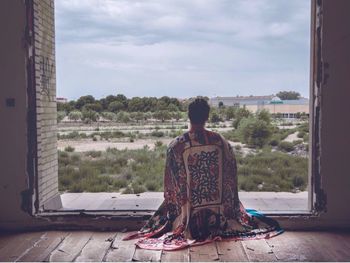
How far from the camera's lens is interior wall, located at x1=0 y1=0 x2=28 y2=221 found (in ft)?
13.3

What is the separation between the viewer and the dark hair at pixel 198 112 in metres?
4.12

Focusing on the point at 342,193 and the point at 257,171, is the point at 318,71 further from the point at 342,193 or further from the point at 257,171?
the point at 257,171

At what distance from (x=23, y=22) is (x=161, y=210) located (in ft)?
7.76

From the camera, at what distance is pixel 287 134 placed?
52.2ft

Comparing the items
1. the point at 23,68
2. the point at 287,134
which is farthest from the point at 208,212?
the point at 287,134

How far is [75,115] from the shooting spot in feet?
49.8

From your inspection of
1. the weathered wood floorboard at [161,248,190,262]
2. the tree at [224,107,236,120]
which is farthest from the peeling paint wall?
the tree at [224,107,236,120]

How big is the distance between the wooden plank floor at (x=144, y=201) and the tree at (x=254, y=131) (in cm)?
716

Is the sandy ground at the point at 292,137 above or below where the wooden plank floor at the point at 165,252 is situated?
above

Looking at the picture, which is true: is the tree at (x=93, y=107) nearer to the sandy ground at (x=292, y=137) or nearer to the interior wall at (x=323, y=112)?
the sandy ground at (x=292, y=137)

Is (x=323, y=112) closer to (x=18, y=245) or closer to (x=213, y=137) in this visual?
(x=213, y=137)

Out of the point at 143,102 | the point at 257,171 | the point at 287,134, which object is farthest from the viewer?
the point at 287,134

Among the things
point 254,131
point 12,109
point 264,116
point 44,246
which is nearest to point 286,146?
point 254,131

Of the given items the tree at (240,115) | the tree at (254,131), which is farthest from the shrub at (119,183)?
the tree at (254,131)
